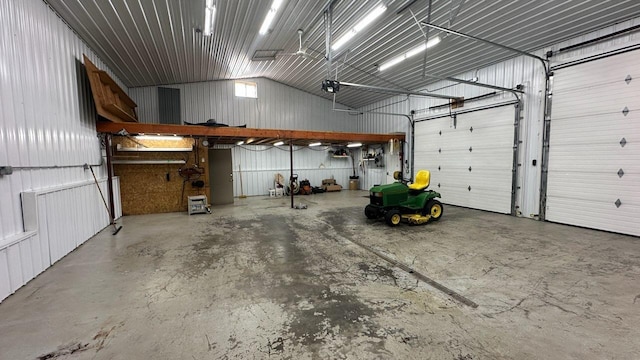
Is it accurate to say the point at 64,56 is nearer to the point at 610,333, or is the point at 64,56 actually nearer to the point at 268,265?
the point at 268,265

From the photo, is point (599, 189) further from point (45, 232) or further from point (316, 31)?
point (45, 232)

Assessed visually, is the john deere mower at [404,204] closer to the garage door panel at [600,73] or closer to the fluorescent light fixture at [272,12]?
the garage door panel at [600,73]

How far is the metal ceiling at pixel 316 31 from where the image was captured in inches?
183

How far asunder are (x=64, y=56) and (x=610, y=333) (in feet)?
26.8

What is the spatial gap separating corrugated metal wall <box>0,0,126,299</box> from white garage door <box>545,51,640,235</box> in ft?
31.3

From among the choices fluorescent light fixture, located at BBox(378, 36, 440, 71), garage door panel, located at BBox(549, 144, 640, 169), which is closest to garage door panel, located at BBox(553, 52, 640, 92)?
garage door panel, located at BBox(549, 144, 640, 169)

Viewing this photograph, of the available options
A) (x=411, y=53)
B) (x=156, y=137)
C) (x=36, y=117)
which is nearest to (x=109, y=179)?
(x=156, y=137)

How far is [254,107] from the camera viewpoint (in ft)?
36.2

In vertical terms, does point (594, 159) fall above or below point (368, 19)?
below

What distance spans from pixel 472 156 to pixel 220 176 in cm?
840

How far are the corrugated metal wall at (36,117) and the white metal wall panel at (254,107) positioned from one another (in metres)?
4.60

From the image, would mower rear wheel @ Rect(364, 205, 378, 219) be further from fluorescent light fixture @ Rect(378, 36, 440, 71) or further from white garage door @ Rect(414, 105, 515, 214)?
white garage door @ Rect(414, 105, 515, 214)

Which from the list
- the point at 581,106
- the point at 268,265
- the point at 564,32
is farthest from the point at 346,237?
the point at 564,32

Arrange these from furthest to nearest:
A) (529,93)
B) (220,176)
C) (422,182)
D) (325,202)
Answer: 1. (325,202)
2. (220,176)
3. (529,93)
4. (422,182)
